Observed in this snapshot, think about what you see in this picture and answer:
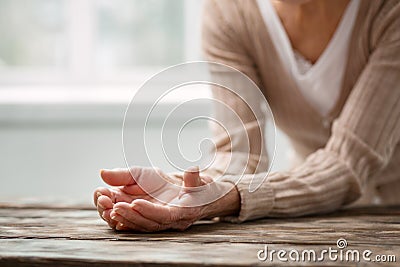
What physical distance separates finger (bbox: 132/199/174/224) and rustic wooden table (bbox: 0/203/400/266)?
0.02 m

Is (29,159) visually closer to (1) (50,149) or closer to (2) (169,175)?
(1) (50,149)

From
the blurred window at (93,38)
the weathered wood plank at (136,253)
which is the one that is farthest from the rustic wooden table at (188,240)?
the blurred window at (93,38)

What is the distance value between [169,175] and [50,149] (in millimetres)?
1397

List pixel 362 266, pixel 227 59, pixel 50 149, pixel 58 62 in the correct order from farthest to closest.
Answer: pixel 58 62
pixel 50 149
pixel 227 59
pixel 362 266

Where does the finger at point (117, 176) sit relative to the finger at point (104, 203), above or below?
above

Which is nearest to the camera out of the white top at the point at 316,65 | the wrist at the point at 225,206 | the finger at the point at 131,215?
the finger at the point at 131,215

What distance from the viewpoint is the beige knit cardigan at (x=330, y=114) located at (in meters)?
1.28

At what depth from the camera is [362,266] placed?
828 mm

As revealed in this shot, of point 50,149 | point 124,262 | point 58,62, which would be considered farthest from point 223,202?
point 58,62

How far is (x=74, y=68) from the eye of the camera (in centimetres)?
264

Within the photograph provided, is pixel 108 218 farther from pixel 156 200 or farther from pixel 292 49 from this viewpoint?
pixel 292 49

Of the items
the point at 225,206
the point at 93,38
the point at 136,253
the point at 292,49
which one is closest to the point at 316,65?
the point at 292,49

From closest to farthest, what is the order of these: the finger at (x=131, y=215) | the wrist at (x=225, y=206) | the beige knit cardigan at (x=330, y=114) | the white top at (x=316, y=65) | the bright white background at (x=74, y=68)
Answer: the finger at (x=131, y=215)
the wrist at (x=225, y=206)
the beige knit cardigan at (x=330, y=114)
the white top at (x=316, y=65)
the bright white background at (x=74, y=68)

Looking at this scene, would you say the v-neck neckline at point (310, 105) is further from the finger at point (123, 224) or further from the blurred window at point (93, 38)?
the blurred window at point (93, 38)
